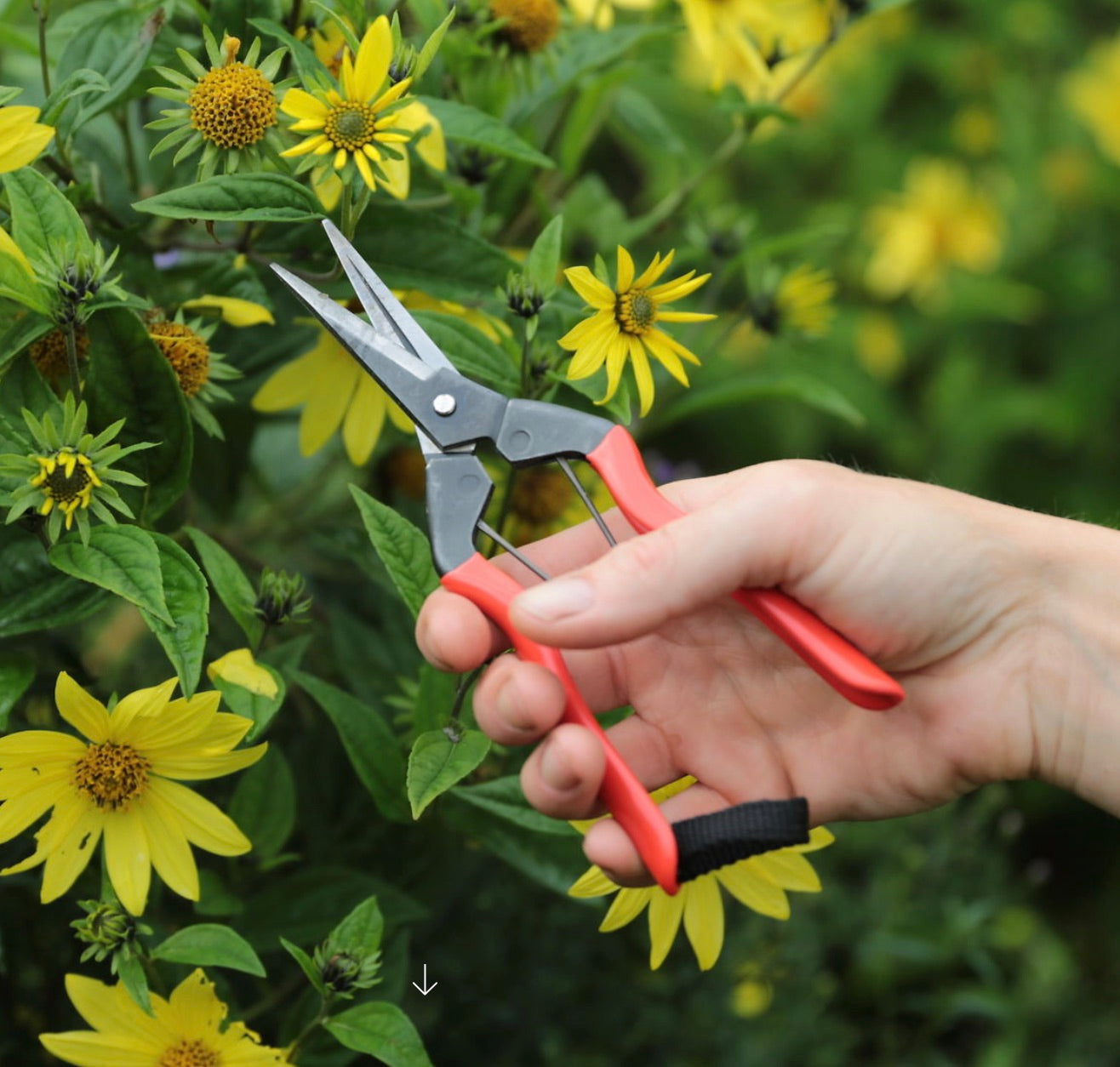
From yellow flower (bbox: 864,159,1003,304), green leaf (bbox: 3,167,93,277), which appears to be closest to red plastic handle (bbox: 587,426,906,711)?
green leaf (bbox: 3,167,93,277)

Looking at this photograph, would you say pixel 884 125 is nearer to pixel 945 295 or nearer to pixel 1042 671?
pixel 945 295

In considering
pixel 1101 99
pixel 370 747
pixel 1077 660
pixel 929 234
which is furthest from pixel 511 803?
pixel 1101 99

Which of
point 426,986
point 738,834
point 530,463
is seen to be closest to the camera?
point 738,834

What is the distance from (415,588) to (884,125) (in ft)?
7.05

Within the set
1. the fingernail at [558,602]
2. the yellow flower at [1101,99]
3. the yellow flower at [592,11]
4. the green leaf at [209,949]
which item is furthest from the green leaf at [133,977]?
the yellow flower at [1101,99]

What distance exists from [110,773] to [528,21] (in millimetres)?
630

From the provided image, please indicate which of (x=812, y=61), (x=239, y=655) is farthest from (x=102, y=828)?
(x=812, y=61)

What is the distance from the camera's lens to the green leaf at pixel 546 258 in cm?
86

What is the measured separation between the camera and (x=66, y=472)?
2.38 feet

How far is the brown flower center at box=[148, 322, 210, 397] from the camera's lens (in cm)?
80

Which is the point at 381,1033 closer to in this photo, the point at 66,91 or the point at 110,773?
the point at 110,773

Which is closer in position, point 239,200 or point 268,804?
point 239,200

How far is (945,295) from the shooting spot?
93.7 inches

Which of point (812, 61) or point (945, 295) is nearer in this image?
point (812, 61)
